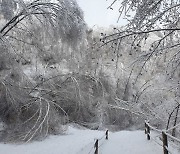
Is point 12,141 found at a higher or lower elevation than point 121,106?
lower

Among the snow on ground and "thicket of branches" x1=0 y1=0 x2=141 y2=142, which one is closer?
the snow on ground

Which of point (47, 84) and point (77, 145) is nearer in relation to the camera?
point (77, 145)

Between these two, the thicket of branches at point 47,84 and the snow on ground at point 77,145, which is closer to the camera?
the snow on ground at point 77,145

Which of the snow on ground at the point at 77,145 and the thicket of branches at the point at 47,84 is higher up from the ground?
the thicket of branches at the point at 47,84

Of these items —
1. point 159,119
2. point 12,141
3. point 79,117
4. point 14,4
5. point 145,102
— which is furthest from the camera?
point 145,102

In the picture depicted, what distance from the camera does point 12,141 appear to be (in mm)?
14555

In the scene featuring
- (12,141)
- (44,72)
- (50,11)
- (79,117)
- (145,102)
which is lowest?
(12,141)

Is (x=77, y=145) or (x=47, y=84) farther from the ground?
(x=47, y=84)

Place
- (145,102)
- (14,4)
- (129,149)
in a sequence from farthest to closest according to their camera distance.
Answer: (145,102) < (14,4) < (129,149)

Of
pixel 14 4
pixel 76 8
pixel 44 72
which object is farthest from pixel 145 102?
pixel 14 4

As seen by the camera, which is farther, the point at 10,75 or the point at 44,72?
the point at 44,72

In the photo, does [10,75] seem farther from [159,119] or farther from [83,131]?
[159,119]

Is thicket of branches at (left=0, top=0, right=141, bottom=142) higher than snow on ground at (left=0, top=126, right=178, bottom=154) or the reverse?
higher

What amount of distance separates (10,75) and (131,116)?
10175mm
